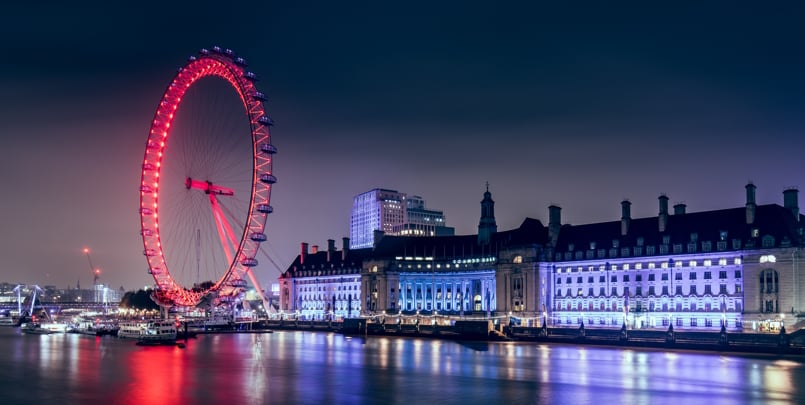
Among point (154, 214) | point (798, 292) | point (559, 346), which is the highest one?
point (154, 214)

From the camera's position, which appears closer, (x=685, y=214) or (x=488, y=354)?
(x=488, y=354)

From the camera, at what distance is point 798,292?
11188 cm

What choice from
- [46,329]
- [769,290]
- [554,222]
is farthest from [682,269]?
[46,329]

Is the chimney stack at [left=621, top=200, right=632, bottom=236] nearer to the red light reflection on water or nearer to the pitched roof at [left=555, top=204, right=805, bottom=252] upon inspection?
the pitched roof at [left=555, top=204, right=805, bottom=252]

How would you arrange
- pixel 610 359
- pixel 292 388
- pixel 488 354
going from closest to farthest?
pixel 292 388 < pixel 610 359 < pixel 488 354

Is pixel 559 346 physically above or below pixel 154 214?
below

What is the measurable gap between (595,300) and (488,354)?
5473 cm

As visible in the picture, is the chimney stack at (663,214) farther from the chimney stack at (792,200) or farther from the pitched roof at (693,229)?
the chimney stack at (792,200)

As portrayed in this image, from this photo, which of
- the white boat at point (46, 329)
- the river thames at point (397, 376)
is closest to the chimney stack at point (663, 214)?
the river thames at point (397, 376)

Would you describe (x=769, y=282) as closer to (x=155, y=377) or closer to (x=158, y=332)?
(x=155, y=377)

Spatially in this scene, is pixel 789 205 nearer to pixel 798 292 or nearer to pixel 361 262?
pixel 798 292

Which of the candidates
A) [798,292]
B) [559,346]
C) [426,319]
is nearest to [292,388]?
[559,346]

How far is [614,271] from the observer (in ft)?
458

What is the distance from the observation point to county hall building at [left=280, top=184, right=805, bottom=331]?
118m
